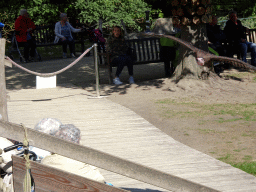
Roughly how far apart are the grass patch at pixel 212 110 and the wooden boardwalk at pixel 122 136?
810 millimetres

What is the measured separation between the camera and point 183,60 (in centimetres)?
957

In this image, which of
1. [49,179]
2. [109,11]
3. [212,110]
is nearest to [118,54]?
[212,110]

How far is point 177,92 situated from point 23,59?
7.20 metres

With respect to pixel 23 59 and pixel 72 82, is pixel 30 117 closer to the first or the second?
pixel 72 82

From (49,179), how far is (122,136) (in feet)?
13.0

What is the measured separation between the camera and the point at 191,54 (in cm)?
951

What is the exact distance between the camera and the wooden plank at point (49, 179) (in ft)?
6.74

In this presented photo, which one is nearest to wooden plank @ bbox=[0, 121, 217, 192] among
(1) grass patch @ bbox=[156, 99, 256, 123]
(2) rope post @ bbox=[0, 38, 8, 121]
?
(2) rope post @ bbox=[0, 38, 8, 121]

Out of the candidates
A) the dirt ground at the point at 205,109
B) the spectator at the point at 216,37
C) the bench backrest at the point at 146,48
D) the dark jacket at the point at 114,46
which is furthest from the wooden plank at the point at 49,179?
the spectator at the point at 216,37

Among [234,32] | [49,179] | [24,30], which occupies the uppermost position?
[24,30]

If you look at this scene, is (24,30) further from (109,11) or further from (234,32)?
(234,32)

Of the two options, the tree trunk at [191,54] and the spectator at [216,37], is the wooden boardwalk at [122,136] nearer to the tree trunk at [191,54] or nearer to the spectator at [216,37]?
the tree trunk at [191,54]

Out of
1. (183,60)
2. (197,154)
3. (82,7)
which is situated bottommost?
(197,154)

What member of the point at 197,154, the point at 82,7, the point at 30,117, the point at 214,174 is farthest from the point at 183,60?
the point at 82,7
